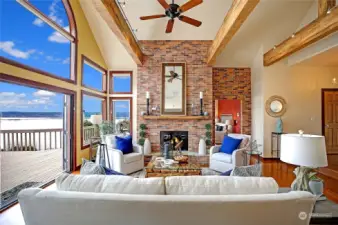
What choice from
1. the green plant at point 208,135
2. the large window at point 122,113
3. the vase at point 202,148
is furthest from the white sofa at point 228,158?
the large window at point 122,113

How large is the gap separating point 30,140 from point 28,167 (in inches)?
53.7

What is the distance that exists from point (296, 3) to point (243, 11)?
380cm

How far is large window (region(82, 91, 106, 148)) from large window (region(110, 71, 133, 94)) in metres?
0.61

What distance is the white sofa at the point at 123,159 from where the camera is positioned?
182 inches

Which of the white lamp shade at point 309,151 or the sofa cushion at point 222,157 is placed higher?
the white lamp shade at point 309,151

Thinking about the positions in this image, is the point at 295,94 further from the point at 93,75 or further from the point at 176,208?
the point at 176,208

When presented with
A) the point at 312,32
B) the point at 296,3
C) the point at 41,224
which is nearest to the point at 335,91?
the point at 296,3

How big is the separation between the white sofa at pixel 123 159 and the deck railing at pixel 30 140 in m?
1.41

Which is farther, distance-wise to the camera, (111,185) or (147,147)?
(147,147)

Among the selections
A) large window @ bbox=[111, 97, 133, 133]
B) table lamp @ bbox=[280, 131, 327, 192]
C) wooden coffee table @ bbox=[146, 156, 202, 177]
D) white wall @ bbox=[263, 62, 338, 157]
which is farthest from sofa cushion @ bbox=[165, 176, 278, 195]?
large window @ bbox=[111, 97, 133, 133]

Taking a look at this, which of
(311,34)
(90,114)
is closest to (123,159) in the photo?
(90,114)

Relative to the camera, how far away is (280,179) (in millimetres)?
4535

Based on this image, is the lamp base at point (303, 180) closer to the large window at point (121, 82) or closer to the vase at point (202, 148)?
the vase at point (202, 148)

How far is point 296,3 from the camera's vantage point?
5.73m
